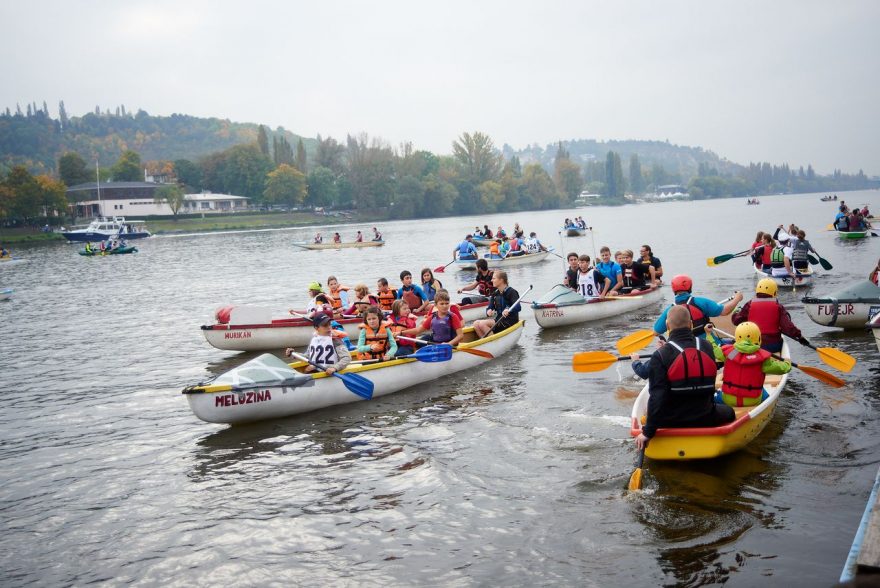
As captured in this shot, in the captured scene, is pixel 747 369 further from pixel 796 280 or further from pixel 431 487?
pixel 796 280

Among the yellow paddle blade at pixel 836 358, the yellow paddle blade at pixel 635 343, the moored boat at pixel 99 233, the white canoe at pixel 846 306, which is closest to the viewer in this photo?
the yellow paddle blade at pixel 836 358

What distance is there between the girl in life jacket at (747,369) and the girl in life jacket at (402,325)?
6.16m

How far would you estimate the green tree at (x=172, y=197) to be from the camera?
111188mm

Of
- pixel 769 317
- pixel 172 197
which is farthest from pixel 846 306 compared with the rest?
pixel 172 197

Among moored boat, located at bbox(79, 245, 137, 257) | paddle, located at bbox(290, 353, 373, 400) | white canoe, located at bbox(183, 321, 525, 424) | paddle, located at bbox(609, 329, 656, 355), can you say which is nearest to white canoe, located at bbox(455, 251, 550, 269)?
white canoe, located at bbox(183, 321, 525, 424)

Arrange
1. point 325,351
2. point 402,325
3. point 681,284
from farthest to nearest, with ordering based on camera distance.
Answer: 1. point 402,325
2. point 325,351
3. point 681,284

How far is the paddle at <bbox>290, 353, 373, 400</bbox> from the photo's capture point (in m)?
11.7

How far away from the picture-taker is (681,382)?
7.73 m

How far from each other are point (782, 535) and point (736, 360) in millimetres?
2387

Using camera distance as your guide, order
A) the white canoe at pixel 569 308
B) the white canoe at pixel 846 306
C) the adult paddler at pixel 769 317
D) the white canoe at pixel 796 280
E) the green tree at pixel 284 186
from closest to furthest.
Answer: the adult paddler at pixel 769 317, the white canoe at pixel 846 306, the white canoe at pixel 569 308, the white canoe at pixel 796 280, the green tree at pixel 284 186

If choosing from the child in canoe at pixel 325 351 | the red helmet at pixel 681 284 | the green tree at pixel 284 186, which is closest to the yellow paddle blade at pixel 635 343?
the red helmet at pixel 681 284

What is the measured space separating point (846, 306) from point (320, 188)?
117 meters

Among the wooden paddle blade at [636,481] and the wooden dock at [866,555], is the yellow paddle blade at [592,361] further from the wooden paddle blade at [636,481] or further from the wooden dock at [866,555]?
the wooden dock at [866,555]

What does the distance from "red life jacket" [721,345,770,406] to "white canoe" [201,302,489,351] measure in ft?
32.8
